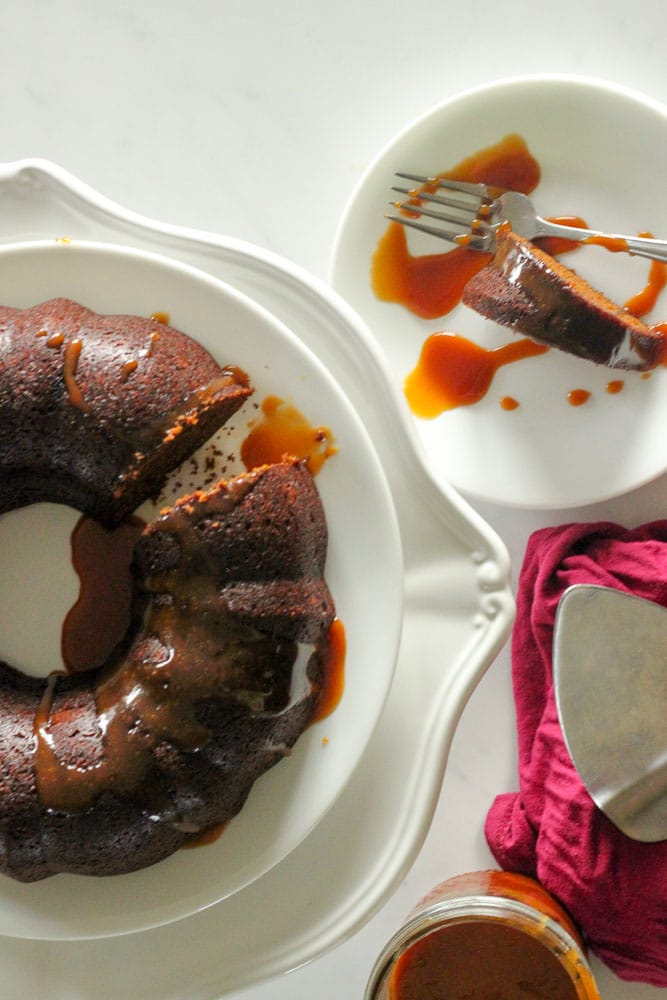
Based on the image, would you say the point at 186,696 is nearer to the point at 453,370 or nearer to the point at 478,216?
the point at 453,370

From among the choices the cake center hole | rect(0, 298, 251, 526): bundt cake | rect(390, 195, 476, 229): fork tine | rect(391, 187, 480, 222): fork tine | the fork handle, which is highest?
rect(391, 187, 480, 222): fork tine

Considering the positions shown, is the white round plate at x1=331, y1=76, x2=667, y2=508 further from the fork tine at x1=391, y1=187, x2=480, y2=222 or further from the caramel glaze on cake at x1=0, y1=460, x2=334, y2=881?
the caramel glaze on cake at x1=0, y1=460, x2=334, y2=881

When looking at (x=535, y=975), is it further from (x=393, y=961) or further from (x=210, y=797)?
(x=210, y=797)

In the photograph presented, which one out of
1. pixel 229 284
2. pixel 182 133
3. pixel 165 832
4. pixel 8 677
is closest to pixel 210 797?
pixel 165 832

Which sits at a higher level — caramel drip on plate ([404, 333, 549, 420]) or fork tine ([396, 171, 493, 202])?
fork tine ([396, 171, 493, 202])

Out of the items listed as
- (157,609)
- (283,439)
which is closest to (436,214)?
(283,439)

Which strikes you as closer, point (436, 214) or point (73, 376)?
point (73, 376)

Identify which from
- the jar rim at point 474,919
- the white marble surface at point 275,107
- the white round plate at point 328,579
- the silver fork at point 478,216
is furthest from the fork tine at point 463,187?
the jar rim at point 474,919

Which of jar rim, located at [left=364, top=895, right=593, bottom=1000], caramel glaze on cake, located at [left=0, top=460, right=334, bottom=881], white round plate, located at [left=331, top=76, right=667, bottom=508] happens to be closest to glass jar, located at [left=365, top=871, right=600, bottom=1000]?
jar rim, located at [left=364, top=895, right=593, bottom=1000]
